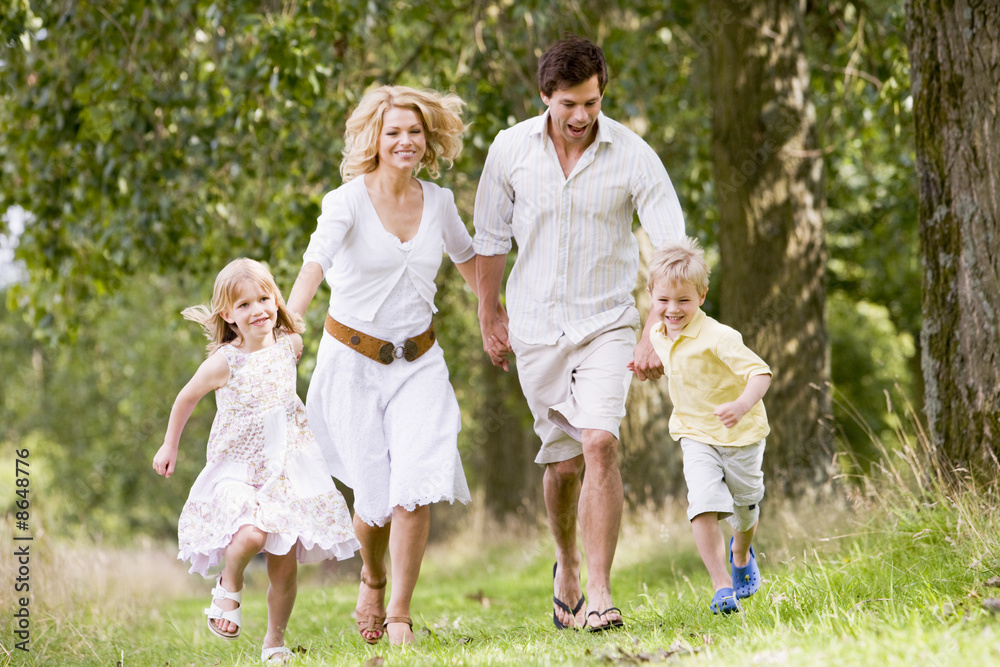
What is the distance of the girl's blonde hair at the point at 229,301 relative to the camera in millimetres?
4238

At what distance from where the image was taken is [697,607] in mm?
4320

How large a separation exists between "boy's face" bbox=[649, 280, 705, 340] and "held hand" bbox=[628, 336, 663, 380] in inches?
5.5

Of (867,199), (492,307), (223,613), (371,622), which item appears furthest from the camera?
(867,199)

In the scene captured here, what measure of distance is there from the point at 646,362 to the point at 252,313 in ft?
5.35

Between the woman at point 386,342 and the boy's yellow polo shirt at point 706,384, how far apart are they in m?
0.97

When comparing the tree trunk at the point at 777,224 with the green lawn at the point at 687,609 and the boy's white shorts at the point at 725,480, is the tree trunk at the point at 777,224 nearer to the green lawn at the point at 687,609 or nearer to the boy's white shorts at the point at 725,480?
the green lawn at the point at 687,609

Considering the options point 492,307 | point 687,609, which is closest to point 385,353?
point 492,307

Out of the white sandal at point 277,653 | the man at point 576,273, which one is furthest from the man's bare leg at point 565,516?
the white sandal at point 277,653

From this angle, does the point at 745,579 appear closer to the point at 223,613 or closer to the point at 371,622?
the point at 371,622

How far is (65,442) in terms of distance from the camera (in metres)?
22.3

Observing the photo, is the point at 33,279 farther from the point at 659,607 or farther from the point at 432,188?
the point at 659,607

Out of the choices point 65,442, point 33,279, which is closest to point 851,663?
point 33,279

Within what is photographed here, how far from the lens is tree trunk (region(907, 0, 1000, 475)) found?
474 cm

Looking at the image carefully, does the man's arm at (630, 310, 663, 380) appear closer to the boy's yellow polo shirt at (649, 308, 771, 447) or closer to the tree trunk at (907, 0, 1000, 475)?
the boy's yellow polo shirt at (649, 308, 771, 447)
